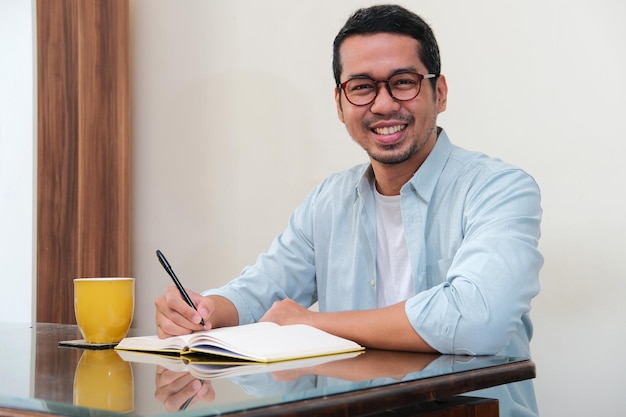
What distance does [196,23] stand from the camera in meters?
2.80

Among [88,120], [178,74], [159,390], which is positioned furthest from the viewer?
[178,74]

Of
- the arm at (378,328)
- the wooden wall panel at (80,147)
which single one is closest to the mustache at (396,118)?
the arm at (378,328)

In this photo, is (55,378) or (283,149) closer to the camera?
(55,378)

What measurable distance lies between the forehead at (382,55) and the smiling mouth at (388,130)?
0.38 ft

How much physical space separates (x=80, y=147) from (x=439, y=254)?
148 centimetres

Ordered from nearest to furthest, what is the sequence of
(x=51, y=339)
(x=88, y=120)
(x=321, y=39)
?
(x=51, y=339)
(x=321, y=39)
(x=88, y=120)

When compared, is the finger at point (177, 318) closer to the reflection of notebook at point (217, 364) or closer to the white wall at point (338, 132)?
the reflection of notebook at point (217, 364)

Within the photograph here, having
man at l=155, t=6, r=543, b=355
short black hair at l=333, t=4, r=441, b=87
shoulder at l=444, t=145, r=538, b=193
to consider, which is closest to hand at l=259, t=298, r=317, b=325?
man at l=155, t=6, r=543, b=355

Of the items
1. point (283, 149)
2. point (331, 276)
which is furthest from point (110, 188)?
point (331, 276)

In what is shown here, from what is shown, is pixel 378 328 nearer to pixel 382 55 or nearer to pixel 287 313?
pixel 287 313

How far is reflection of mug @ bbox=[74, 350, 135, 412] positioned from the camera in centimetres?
71

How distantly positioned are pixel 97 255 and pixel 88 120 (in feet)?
1.53

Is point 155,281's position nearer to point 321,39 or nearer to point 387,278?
→ point 321,39

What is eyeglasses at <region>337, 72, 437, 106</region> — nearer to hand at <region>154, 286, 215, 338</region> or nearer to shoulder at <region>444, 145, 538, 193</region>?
shoulder at <region>444, 145, 538, 193</region>
